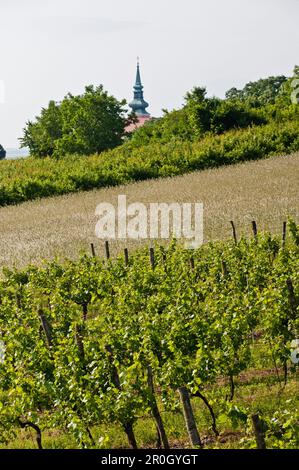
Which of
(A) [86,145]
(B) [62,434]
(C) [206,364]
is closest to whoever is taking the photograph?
(C) [206,364]

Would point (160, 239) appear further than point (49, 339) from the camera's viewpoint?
Yes

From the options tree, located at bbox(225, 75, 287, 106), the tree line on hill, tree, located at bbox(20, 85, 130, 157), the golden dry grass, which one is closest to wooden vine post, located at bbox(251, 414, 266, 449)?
the golden dry grass

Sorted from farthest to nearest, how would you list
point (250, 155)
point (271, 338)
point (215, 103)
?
point (215, 103) < point (250, 155) < point (271, 338)

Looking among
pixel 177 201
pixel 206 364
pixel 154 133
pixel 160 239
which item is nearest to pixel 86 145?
pixel 154 133

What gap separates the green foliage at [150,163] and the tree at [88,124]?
58.7 ft

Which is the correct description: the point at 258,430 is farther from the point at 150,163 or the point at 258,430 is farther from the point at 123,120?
the point at 123,120

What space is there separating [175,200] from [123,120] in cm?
4091

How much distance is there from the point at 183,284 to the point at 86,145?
180ft

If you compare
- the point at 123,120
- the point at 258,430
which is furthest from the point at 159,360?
the point at 123,120

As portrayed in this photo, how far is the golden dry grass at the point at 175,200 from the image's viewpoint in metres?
29.7

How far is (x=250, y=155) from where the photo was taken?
159 feet

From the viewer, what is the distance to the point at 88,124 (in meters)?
71.4
